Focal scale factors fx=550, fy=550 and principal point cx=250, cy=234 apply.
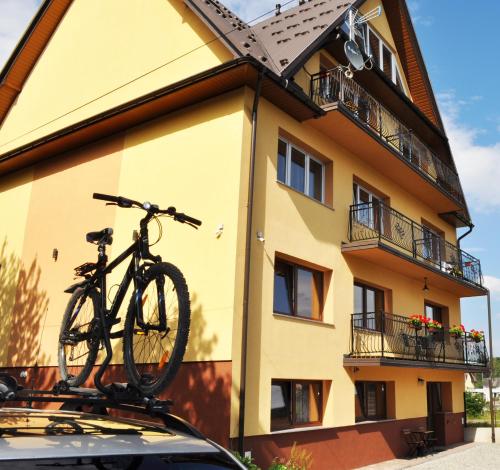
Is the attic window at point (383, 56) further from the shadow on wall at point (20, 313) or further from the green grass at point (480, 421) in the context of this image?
the green grass at point (480, 421)

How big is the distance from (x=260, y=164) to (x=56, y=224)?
5.66 metres

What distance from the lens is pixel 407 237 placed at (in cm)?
1568

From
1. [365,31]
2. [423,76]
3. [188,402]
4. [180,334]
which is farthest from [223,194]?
[423,76]

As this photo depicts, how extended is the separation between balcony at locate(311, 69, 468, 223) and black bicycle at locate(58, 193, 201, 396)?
697 cm

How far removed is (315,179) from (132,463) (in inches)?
428

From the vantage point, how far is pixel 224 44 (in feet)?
34.9

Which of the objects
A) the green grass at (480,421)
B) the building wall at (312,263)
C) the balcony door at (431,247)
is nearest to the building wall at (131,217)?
the building wall at (312,263)

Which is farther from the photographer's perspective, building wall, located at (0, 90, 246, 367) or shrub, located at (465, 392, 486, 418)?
shrub, located at (465, 392, 486, 418)

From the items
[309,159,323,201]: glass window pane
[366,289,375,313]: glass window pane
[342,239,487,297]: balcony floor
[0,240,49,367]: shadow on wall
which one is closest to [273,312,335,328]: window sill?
[342,239,487,297]: balcony floor

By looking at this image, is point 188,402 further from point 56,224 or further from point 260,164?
point 56,224

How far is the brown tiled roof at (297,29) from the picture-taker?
37.7 feet

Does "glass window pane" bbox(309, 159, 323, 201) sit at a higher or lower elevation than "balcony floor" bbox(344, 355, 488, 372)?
higher

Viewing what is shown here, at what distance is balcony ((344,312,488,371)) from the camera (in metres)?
12.4

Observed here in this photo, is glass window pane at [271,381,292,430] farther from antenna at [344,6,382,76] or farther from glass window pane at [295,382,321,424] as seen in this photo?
antenna at [344,6,382,76]
